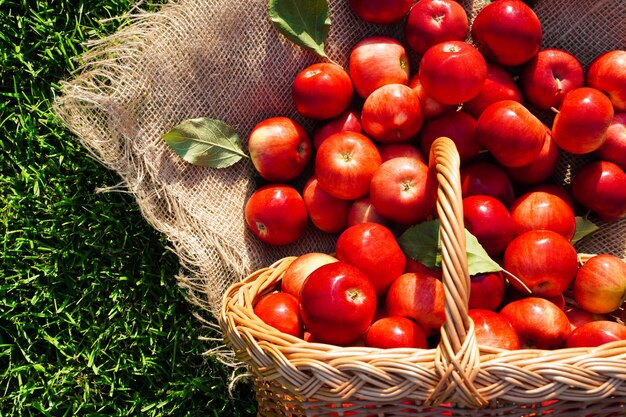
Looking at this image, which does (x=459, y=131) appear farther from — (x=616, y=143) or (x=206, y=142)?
(x=206, y=142)

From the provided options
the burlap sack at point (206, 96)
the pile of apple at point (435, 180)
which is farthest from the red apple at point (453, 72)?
the burlap sack at point (206, 96)

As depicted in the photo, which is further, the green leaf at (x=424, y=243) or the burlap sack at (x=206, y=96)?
the burlap sack at (x=206, y=96)

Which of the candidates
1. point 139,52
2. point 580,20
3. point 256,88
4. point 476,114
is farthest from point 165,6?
point 580,20

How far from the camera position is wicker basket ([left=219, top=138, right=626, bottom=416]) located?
1.34 metres

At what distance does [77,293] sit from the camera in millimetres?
2291

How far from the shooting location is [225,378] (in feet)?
7.41

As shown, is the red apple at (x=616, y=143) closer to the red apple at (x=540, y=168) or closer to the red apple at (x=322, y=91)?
the red apple at (x=540, y=168)

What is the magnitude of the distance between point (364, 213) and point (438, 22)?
0.67 meters

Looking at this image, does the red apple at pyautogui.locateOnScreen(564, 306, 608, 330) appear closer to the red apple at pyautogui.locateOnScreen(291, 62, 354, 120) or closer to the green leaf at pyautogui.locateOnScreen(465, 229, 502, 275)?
the green leaf at pyautogui.locateOnScreen(465, 229, 502, 275)

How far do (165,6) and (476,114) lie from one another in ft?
3.80

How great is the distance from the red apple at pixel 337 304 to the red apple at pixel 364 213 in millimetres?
330

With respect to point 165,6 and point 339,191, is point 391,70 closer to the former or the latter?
point 339,191

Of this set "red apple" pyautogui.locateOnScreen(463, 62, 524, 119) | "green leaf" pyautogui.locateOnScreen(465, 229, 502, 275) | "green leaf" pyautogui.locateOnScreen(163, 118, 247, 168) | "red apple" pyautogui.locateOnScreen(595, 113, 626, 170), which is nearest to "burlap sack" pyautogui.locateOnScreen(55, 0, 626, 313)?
"green leaf" pyautogui.locateOnScreen(163, 118, 247, 168)

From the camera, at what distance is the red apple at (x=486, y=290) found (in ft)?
5.62
